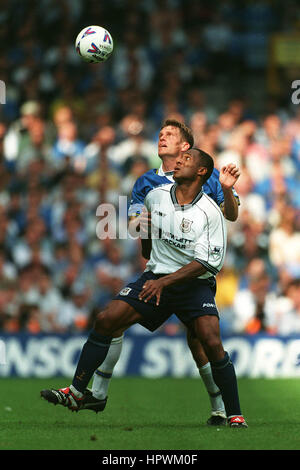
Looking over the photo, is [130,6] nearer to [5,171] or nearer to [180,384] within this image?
[5,171]

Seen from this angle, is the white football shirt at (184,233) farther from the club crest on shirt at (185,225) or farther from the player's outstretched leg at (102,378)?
the player's outstretched leg at (102,378)

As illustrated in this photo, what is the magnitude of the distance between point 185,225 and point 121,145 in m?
8.24

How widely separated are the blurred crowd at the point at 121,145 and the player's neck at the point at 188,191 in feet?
21.0

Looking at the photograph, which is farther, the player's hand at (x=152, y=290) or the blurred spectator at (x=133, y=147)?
the blurred spectator at (x=133, y=147)

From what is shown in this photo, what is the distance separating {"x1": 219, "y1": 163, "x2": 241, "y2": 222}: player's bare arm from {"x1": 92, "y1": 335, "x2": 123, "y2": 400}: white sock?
4.30 ft

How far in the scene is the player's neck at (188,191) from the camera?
7.61 m

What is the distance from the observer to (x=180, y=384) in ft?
40.7

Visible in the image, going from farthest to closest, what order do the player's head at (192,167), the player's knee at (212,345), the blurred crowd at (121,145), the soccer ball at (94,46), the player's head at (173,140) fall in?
1. the blurred crowd at (121,145)
2. the soccer ball at (94,46)
3. the player's head at (173,140)
4. the player's head at (192,167)
5. the player's knee at (212,345)

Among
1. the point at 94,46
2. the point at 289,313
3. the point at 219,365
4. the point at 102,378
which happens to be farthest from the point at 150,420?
the point at 289,313

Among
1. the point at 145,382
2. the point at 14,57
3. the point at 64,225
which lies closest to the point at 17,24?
Result: the point at 14,57

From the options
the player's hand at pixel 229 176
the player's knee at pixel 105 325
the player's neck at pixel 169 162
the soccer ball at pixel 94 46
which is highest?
the soccer ball at pixel 94 46

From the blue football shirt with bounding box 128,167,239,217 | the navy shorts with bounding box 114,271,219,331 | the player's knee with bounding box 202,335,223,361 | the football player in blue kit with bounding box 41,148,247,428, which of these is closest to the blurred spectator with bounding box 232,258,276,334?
the blue football shirt with bounding box 128,167,239,217

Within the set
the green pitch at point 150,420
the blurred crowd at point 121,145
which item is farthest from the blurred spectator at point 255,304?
the green pitch at point 150,420

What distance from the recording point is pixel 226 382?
7375 mm
